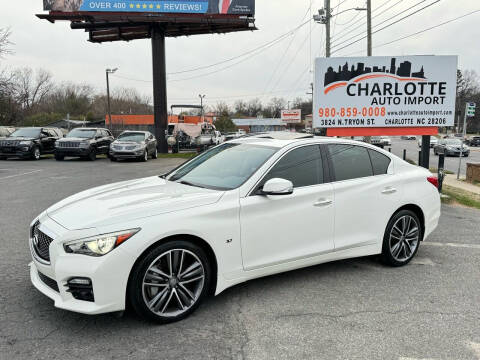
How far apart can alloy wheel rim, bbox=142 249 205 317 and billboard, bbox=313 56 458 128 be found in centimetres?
735

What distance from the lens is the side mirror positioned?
3.57 m

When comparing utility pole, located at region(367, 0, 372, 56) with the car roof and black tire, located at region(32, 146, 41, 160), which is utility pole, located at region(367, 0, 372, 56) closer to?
black tire, located at region(32, 146, 41, 160)

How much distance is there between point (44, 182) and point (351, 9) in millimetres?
20680

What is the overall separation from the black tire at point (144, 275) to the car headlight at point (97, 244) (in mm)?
262

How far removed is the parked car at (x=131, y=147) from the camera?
19.3 metres

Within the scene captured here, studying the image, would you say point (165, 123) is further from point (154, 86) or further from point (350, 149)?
point (350, 149)

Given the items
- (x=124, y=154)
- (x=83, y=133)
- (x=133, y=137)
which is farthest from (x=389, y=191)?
(x=83, y=133)

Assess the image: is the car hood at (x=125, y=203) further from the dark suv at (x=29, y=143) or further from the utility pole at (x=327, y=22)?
the utility pole at (x=327, y=22)

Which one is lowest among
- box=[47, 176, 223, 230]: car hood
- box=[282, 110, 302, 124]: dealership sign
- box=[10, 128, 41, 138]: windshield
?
box=[47, 176, 223, 230]: car hood

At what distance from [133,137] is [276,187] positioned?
716 inches

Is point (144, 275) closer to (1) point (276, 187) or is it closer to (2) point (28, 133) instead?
(1) point (276, 187)

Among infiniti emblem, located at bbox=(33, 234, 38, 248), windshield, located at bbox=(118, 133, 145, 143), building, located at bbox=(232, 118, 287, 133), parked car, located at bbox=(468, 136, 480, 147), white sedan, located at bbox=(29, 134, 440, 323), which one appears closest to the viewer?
white sedan, located at bbox=(29, 134, 440, 323)

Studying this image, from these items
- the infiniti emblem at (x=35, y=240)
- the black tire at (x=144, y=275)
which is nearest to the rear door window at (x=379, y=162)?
the black tire at (x=144, y=275)

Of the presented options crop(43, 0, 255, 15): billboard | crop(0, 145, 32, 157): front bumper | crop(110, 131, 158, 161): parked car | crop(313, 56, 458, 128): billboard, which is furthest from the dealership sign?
crop(313, 56, 458, 128): billboard
